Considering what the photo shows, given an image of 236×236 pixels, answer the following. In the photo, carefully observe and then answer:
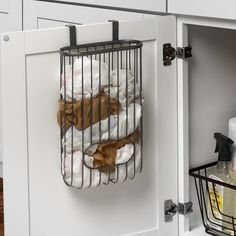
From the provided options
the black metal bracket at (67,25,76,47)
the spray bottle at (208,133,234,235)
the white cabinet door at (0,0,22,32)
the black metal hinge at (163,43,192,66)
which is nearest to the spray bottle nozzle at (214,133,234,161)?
the spray bottle at (208,133,234,235)

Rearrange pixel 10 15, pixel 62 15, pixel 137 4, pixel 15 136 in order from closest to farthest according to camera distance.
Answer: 1. pixel 15 136
2. pixel 137 4
3. pixel 62 15
4. pixel 10 15

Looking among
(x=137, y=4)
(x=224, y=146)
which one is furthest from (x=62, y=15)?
(x=224, y=146)

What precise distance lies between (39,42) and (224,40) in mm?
530

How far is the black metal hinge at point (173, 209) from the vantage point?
5.13 feet

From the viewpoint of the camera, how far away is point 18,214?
1361 millimetres

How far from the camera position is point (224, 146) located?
5.08 ft

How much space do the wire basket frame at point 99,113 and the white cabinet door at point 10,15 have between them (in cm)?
62

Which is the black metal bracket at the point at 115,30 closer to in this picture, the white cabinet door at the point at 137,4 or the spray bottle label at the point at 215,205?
the white cabinet door at the point at 137,4

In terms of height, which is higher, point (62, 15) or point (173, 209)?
point (62, 15)

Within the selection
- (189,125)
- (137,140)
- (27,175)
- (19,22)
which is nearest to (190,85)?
(189,125)

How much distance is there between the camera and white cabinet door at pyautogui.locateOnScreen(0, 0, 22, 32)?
1934mm

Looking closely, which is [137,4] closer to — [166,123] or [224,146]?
[166,123]

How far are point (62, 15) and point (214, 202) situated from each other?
0.60 m

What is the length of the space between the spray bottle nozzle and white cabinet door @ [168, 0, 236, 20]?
0.32m
